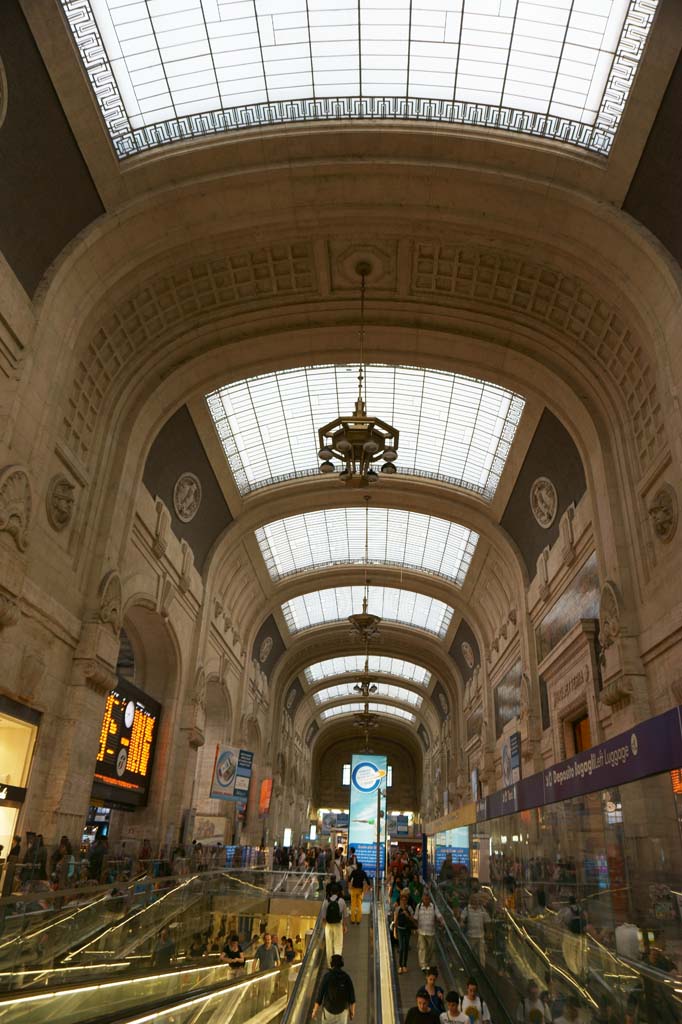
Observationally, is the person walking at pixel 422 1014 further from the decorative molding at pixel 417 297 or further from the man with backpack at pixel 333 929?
the decorative molding at pixel 417 297

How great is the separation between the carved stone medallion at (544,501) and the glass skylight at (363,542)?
6444 mm

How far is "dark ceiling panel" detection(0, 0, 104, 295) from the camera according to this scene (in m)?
9.66

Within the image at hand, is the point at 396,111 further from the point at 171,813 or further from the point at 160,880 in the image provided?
the point at 171,813

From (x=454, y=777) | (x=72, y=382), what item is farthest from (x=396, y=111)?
(x=454, y=777)

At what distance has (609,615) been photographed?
1232 cm

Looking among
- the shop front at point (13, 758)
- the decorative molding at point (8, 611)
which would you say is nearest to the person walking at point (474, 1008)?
the shop front at point (13, 758)

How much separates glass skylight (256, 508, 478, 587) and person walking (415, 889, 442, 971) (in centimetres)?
1423

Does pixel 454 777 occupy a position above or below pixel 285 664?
below

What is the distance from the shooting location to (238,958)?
36.0 feet

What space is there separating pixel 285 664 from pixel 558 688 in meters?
20.7

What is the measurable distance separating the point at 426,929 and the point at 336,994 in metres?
5.39

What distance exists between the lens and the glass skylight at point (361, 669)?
43.8 meters

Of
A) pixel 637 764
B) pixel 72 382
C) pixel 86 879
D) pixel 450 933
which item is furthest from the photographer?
pixel 72 382

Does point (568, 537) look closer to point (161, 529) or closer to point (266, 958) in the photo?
point (161, 529)
